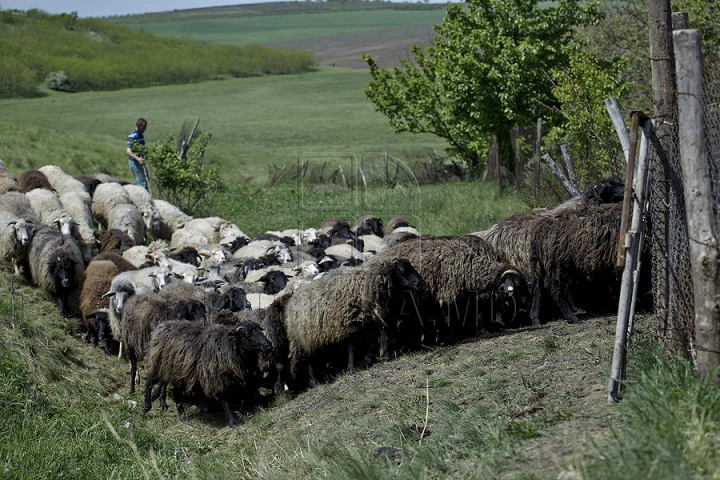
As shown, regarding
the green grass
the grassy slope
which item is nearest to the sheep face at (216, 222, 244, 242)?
the grassy slope

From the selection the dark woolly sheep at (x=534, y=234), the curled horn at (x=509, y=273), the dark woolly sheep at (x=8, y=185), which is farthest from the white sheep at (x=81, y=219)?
the curled horn at (x=509, y=273)

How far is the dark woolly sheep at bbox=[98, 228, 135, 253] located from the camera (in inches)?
571

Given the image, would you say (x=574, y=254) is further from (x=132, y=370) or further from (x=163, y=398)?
(x=132, y=370)

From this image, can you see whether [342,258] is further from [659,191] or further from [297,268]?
[659,191]

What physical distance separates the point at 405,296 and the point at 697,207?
4764 millimetres

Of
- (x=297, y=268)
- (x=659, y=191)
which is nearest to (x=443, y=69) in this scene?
(x=297, y=268)

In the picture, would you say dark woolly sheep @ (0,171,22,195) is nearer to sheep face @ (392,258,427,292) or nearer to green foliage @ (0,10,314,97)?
sheep face @ (392,258,427,292)

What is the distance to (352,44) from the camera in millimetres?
112938

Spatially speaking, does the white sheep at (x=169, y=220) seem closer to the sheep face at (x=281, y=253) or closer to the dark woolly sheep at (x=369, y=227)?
the dark woolly sheep at (x=369, y=227)

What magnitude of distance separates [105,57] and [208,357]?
241ft

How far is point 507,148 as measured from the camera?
2017 centimetres

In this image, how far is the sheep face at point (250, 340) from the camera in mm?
8586

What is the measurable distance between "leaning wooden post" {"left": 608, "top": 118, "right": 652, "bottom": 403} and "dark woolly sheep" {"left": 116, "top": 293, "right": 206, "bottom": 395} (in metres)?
6.19

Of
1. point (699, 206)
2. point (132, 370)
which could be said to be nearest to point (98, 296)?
point (132, 370)
